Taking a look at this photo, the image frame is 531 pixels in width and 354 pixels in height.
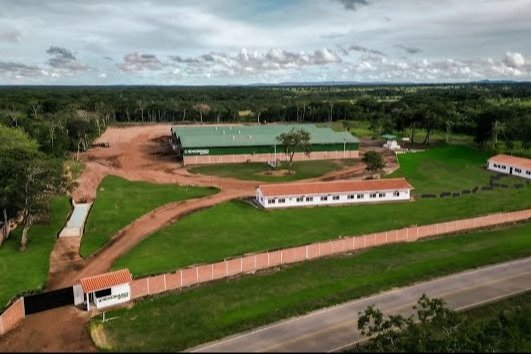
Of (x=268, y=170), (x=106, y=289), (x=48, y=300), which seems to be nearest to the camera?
(x=48, y=300)

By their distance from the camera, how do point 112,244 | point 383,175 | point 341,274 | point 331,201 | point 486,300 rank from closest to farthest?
point 486,300
point 341,274
point 112,244
point 331,201
point 383,175

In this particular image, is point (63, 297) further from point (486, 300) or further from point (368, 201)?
point (368, 201)

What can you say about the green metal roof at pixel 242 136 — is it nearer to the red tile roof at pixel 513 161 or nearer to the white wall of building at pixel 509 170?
the white wall of building at pixel 509 170

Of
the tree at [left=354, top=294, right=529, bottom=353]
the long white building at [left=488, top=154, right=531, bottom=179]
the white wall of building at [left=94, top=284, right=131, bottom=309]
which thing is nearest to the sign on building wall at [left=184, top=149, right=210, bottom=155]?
the long white building at [left=488, top=154, right=531, bottom=179]

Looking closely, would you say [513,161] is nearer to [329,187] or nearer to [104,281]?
[329,187]

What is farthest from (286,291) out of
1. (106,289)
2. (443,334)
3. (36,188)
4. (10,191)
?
(10,191)

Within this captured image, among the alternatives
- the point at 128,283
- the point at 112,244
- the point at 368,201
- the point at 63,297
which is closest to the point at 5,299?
the point at 63,297

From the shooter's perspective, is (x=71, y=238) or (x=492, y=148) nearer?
(x=71, y=238)

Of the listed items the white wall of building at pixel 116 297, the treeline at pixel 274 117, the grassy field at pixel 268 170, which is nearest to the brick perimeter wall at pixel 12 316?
the white wall of building at pixel 116 297
